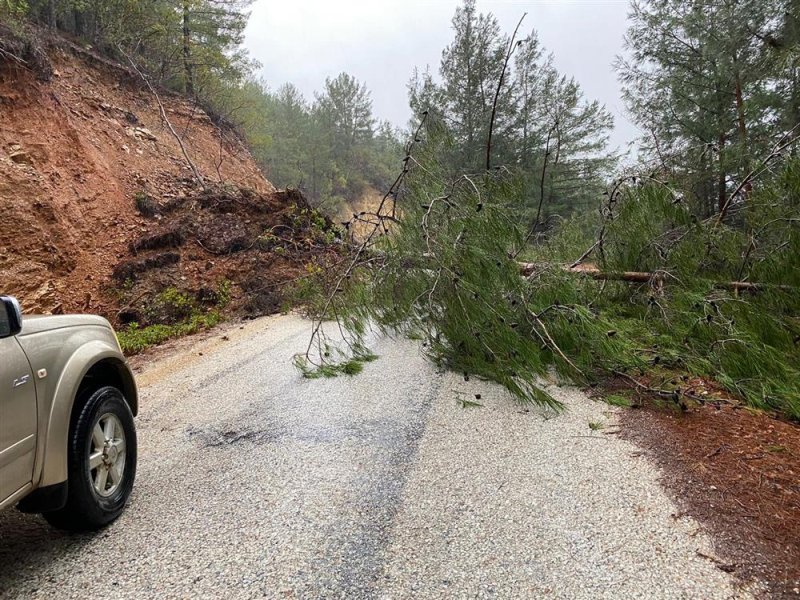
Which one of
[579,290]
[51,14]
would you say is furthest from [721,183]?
[51,14]

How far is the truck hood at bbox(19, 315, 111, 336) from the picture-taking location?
5.87 feet

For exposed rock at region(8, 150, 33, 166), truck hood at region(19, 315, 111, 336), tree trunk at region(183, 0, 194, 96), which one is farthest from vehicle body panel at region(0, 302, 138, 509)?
tree trunk at region(183, 0, 194, 96)

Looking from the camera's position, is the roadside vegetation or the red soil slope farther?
the red soil slope

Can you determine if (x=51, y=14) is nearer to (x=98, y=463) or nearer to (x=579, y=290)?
(x=98, y=463)

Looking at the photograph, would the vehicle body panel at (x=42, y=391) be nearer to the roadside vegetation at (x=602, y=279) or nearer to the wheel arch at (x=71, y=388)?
the wheel arch at (x=71, y=388)

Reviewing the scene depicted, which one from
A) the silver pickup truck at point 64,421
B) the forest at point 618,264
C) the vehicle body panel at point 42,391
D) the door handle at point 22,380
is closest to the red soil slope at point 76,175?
the forest at point 618,264

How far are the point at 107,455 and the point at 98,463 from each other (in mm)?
92

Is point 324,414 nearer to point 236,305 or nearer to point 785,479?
point 785,479

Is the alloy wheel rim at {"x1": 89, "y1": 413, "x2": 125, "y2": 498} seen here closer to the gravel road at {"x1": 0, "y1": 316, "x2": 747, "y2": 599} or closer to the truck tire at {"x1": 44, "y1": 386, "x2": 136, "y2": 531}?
the truck tire at {"x1": 44, "y1": 386, "x2": 136, "y2": 531}

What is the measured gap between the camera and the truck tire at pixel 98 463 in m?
1.85

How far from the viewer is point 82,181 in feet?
28.2

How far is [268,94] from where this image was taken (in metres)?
31.1

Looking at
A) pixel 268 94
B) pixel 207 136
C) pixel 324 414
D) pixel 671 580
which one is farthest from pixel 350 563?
pixel 268 94

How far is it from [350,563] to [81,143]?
10548 millimetres
